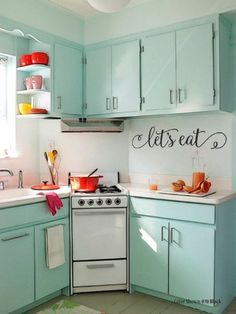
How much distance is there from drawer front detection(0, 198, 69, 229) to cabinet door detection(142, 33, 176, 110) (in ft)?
3.99

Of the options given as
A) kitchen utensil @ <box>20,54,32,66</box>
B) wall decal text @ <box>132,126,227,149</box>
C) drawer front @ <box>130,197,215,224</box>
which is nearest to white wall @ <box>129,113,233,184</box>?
wall decal text @ <box>132,126,227,149</box>

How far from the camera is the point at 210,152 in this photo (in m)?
3.11

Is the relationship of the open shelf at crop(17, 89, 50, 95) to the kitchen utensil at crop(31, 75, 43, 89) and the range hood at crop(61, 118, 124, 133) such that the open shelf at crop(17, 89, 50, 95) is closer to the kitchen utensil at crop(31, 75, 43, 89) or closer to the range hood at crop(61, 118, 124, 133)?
the kitchen utensil at crop(31, 75, 43, 89)

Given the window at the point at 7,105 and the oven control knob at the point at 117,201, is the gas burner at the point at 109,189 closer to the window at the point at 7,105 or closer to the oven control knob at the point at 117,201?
the oven control knob at the point at 117,201

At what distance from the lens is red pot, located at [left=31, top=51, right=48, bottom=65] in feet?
10.3

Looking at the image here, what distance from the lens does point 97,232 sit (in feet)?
9.82

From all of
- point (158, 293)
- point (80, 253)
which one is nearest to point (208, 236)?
point (158, 293)

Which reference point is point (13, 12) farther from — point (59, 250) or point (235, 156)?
point (235, 156)

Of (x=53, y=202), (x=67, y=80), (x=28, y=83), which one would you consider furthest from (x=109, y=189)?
(x=28, y=83)

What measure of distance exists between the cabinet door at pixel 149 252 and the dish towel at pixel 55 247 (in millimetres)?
628

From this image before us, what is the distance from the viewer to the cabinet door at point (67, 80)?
10.7 feet

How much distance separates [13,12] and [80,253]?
2.20 metres

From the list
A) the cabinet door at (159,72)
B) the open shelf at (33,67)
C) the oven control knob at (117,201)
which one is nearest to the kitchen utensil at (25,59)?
the open shelf at (33,67)

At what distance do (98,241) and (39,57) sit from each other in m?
1.80
